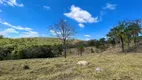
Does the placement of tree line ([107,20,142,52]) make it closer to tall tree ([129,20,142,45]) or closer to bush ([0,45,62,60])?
tall tree ([129,20,142,45])

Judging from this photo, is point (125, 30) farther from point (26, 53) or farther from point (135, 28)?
point (26, 53)

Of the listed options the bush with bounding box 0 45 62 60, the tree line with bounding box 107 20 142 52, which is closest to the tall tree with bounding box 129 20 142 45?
the tree line with bounding box 107 20 142 52

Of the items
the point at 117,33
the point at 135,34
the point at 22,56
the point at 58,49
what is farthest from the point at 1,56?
the point at 135,34

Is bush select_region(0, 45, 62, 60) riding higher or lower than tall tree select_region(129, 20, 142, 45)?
lower

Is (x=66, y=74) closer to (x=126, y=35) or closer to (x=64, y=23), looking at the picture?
(x=64, y=23)

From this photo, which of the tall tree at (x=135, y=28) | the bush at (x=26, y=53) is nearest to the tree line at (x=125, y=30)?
Result: the tall tree at (x=135, y=28)

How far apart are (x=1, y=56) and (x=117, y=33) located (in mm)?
30456

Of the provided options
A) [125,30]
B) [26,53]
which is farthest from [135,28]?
[26,53]

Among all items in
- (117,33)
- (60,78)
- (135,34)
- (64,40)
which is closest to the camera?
(60,78)

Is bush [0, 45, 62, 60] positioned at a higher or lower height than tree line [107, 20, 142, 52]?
lower

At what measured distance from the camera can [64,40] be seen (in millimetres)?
35688

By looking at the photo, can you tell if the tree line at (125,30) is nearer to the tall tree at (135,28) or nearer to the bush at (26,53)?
the tall tree at (135,28)

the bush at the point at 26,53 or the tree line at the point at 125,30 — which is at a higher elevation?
the tree line at the point at 125,30

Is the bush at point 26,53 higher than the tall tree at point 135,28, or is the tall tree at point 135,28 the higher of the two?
the tall tree at point 135,28
